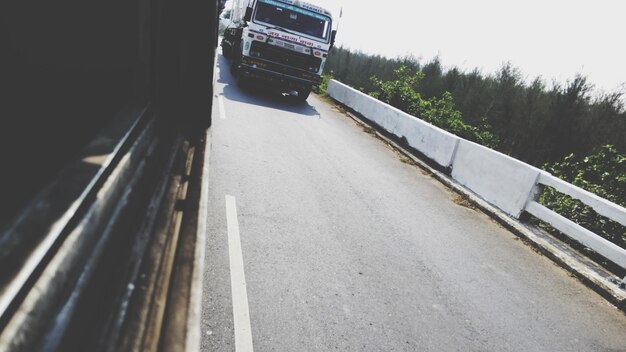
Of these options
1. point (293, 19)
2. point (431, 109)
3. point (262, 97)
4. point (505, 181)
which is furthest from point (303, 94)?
point (505, 181)

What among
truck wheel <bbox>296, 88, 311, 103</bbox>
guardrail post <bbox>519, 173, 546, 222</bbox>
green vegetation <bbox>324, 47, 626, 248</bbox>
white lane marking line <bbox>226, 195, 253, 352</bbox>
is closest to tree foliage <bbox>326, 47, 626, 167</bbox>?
green vegetation <bbox>324, 47, 626, 248</bbox>

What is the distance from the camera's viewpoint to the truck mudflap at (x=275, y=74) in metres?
11.0

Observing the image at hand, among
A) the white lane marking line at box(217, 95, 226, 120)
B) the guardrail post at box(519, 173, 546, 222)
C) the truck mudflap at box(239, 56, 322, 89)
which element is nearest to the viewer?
the guardrail post at box(519, 173, 546, 222)

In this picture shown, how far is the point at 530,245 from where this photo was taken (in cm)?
535

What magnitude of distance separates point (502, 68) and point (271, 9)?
14.6 m

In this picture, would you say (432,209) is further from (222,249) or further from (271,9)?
(271,9)

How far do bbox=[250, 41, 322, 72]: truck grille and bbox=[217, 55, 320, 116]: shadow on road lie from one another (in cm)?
134

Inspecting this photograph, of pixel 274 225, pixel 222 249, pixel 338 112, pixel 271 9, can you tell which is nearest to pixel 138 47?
pixel 222 249

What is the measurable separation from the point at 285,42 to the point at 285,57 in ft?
1.51

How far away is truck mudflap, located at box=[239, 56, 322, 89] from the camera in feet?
36.0

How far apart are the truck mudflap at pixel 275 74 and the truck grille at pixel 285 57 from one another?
14cm

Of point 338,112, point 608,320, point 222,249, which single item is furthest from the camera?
point 338,112

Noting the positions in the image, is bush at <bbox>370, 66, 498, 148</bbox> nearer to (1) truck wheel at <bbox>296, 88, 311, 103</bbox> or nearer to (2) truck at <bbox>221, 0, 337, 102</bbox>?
(1) truck wheel at <bbox>296, 88, 311, 103</bbox>

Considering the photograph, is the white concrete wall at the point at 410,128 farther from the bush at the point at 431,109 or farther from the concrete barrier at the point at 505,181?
the bush at the point at 431,109
